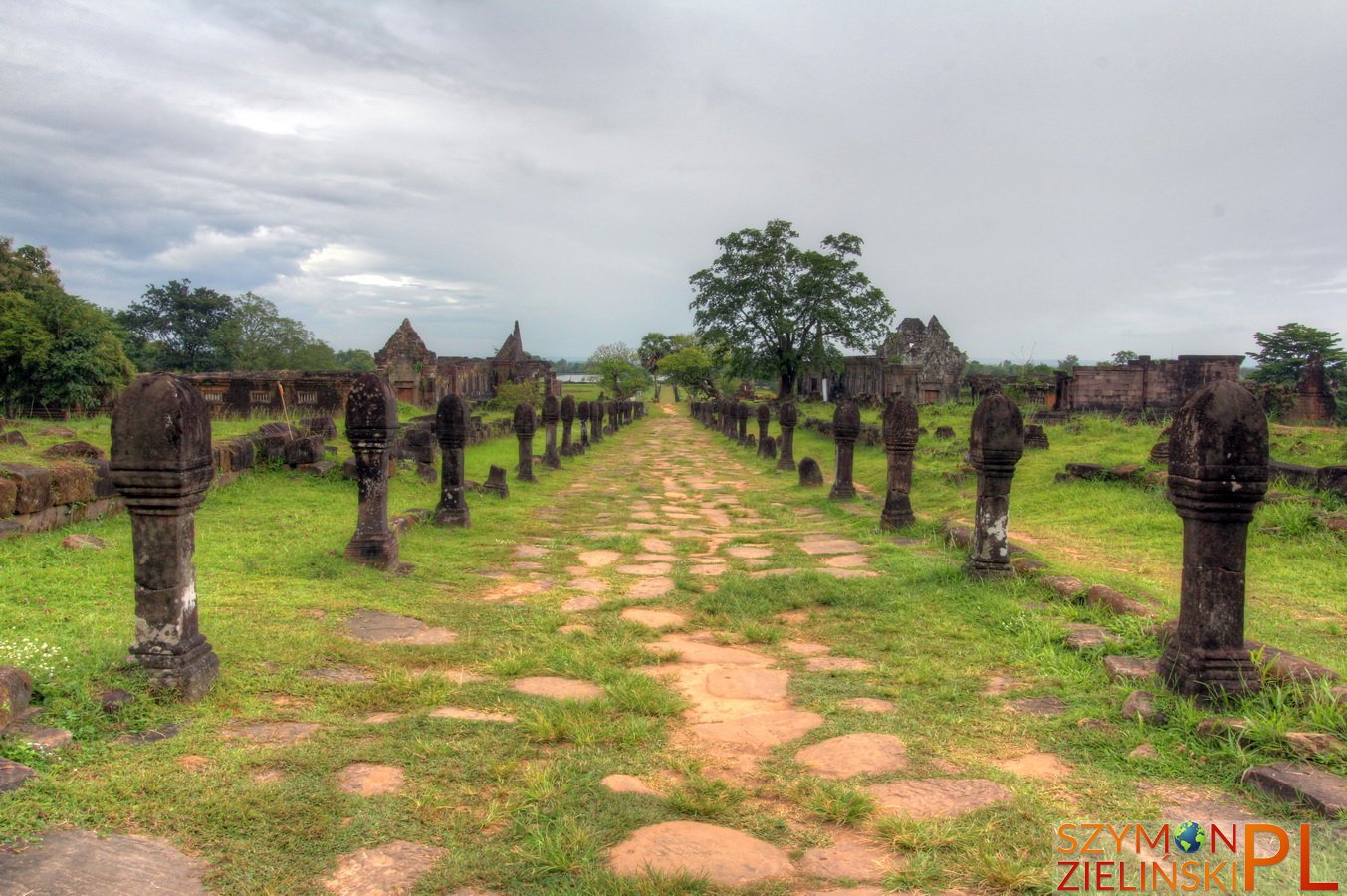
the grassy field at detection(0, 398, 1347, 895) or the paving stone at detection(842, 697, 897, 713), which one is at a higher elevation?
the grassy field at detection(0, 398, 1347, 895)

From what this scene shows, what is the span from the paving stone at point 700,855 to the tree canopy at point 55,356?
66.7ft

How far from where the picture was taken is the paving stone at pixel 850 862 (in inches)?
100.0

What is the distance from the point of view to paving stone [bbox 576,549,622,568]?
7655mm

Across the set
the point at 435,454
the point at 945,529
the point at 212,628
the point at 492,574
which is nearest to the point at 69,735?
the point at 212,628

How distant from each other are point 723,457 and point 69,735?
18.9m

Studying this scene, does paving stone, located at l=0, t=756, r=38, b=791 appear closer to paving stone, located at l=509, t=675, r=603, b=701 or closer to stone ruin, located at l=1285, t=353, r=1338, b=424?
paving stone, located at l=509, t=675, r=603, b=701

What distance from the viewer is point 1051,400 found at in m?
27.9

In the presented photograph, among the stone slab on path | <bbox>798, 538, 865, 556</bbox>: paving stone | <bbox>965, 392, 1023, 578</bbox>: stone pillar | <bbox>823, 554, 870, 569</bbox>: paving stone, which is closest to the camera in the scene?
the stone slab on path

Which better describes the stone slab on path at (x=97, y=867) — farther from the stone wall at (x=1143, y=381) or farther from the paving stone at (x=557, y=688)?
the stone wall at (x=1143, y=381)

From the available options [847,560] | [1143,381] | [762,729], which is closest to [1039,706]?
[762,729]

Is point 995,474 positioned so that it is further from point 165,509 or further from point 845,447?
point 845,447

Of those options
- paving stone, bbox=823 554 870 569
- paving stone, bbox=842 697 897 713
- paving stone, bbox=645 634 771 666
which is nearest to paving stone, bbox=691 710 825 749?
paving stone, bbox=842 697 897 713

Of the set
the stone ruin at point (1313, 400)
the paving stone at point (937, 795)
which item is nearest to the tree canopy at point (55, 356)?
the paving stone at point (937, 795)

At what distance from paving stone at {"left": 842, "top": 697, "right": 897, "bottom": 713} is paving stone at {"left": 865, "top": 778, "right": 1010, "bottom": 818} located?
0.77m
